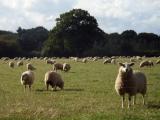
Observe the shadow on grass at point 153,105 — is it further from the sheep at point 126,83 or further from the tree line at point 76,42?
the tree line at point 76,42

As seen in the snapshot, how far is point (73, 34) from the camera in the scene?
101062mm

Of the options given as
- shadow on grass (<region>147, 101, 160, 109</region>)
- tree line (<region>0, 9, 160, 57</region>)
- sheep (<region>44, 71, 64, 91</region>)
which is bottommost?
shadow on grass (<region>147, 101, 160, 109</region>)

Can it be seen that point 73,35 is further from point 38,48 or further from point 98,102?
point 98,102

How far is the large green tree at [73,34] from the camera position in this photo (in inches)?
3915

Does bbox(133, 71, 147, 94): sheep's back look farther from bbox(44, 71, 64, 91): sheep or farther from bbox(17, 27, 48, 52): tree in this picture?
bbox(17, 27, 48, 52): tree

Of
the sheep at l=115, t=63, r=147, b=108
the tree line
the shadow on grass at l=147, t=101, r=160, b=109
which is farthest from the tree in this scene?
the sheep at l=115, t=63, r=147, b=108

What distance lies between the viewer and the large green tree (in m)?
99.4

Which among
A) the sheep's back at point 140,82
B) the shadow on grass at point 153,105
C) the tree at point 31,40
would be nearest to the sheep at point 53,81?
the sheep's back at point 140,82

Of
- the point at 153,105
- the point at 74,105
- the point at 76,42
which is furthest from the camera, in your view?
the point at 76,42

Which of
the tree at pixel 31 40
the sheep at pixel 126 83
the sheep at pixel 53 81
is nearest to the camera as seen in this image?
the sheep at pixel 126 83

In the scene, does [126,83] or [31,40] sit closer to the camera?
[126,83]

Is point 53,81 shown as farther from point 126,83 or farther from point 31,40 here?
point 31,40

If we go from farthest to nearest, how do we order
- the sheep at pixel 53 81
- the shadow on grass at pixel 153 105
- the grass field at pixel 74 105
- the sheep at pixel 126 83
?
the sheep at pixel 53 81
the sheep at pixel 126 83
the shadow on grass at pixel 153 105
the grass field at pixel 74 105

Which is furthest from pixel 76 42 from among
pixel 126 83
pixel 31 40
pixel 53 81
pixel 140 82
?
pixel 126 83
